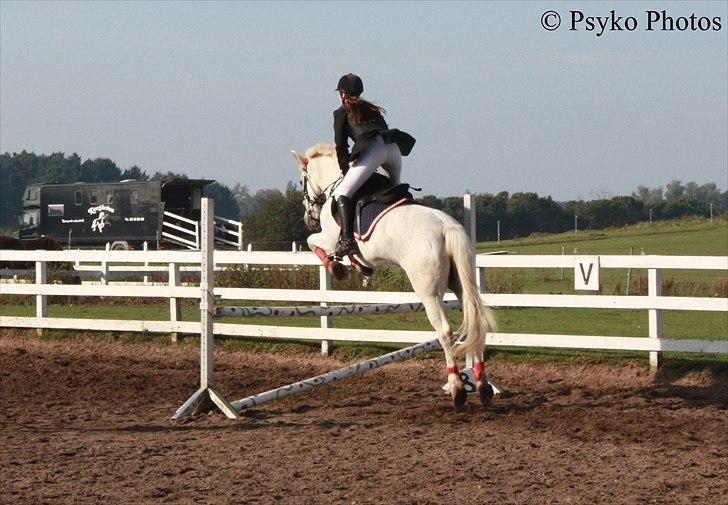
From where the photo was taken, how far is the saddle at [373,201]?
26.2 feet

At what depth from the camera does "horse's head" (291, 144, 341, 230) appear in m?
9.06

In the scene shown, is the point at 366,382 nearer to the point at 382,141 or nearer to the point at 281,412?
the point at 281,412

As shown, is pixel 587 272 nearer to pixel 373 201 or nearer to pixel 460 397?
pixel 373 201

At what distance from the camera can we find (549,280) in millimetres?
31000

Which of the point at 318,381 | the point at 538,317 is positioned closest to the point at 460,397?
the point at 318,381

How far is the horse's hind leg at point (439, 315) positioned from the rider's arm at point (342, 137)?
1314 millimetres

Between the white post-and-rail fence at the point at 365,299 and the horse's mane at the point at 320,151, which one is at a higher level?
the horse's mane at the point at 320,151

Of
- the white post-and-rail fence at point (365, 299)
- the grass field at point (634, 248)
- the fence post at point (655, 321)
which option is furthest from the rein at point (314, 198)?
the grass field at point (634, 248)

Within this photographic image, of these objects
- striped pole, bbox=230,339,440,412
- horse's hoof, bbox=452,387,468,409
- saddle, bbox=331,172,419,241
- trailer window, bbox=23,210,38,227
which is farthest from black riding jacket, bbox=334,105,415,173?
trailer window, bbox=23,210,38,227

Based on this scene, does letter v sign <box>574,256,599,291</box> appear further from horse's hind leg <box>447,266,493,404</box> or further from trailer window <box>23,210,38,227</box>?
trailer window <box>23,210,38,227</box>

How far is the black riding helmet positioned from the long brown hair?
1.6 inches

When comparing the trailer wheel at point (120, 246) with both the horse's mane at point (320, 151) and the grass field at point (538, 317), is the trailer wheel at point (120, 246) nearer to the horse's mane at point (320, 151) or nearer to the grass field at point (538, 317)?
the grass field at point (538, 317)

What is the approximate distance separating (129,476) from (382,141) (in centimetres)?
351

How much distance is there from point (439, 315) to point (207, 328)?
203cm
